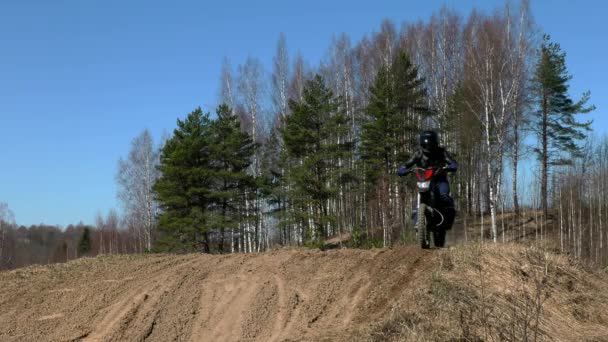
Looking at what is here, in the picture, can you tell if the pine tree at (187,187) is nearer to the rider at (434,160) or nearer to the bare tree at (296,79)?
the bare tree at (296,79)

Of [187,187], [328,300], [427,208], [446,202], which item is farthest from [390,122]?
[328,300]

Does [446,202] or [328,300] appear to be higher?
[446,202]

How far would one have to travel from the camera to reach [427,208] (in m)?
8.38

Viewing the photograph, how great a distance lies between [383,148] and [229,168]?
10669mm

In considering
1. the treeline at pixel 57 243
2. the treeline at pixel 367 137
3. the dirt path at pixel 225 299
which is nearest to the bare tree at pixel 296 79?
the treeline at pixel 367 137

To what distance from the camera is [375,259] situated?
330 inches

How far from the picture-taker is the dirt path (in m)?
6.98

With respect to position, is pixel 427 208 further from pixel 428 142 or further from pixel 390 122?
pixel 390 122

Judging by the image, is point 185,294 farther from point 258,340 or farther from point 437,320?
point 437,320

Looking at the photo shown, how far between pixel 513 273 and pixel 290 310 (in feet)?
9.81

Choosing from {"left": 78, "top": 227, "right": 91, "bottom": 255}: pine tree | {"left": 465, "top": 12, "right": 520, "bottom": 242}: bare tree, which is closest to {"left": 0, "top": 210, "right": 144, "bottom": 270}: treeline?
{"left": 78, "top": 227, "right": 91, "bottom": 255}: pine tree

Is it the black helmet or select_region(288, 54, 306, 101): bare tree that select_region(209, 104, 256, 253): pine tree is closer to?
select_region(288, 54, 306, 101): bare tree

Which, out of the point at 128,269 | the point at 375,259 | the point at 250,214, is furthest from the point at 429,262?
the point at 250,214

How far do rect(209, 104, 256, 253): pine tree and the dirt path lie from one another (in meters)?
22.9
